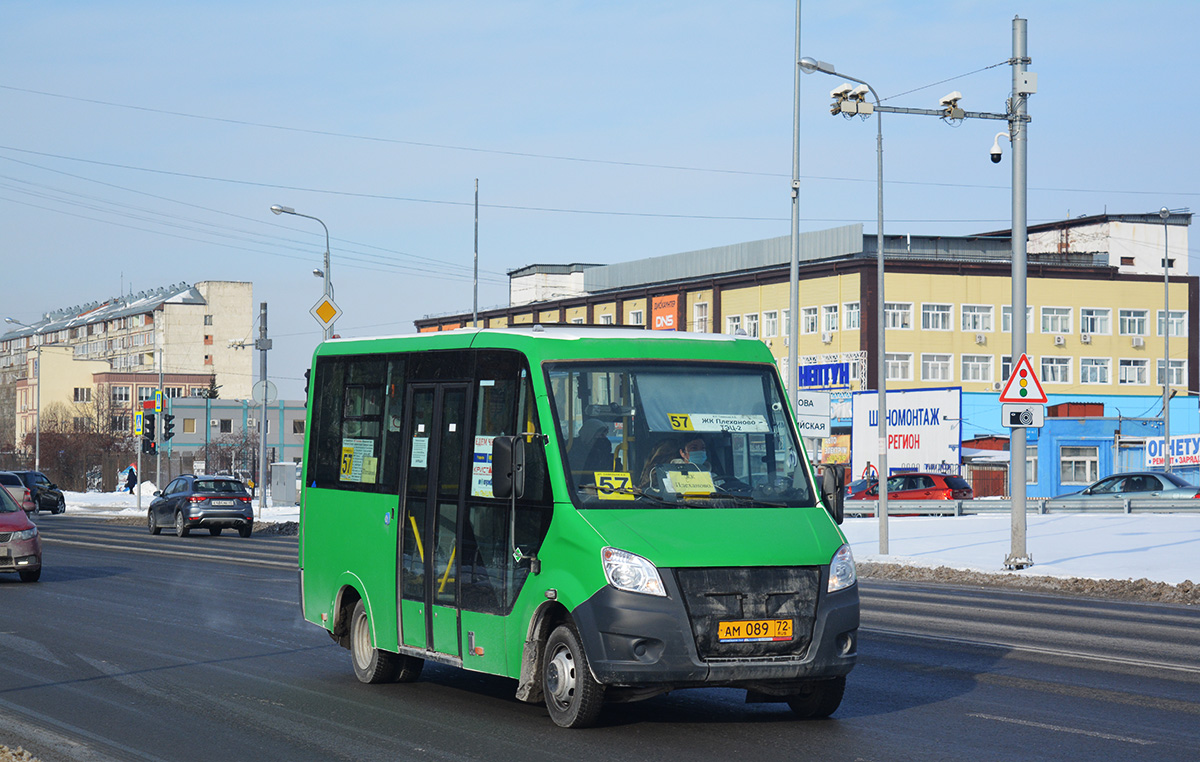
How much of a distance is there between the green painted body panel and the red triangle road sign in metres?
15.0

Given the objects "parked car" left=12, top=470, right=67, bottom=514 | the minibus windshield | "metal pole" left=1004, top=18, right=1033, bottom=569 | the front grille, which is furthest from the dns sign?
the front grille

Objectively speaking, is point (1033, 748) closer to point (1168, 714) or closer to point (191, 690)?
point (1168, 714)

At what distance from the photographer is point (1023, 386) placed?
23.2 meters

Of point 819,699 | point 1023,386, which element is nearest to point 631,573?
point 819,699

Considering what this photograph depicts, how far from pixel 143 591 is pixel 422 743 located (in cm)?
1230

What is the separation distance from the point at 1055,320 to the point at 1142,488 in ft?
151

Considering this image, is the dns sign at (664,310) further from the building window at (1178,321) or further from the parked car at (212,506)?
the parked car at (212,506)

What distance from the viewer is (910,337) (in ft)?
272

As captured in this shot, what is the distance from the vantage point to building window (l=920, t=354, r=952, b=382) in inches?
3278

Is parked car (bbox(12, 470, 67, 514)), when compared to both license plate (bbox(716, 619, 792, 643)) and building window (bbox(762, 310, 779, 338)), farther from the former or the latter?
license plate (bbox(716, 619, 792, 643))

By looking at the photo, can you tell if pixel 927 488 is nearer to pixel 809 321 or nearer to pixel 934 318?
pixel 934 318

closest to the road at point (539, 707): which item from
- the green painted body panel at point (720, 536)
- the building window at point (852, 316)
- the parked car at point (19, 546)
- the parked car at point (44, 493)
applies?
the green painted body panel at point (720, 536)

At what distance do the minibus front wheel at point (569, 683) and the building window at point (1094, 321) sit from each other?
82.2 meters

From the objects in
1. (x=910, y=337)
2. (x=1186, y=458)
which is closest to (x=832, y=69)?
(x=1186, y=458)
